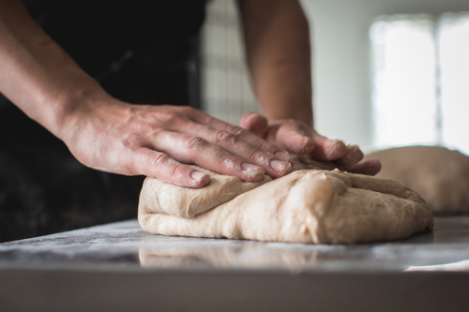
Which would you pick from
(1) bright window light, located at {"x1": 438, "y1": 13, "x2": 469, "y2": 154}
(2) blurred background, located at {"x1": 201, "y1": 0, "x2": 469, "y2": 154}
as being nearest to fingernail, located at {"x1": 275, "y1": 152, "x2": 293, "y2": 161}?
(2) blurred background, located at {"x1": 201, "y1": 0, "x2": 469, "y2": 154}

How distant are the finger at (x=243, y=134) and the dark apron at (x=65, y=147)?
82 centimetres

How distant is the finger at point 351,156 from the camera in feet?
3.54

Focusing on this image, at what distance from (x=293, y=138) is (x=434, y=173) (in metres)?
0.97

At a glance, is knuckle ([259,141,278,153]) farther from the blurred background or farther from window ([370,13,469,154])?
window ([370,13,469,154])

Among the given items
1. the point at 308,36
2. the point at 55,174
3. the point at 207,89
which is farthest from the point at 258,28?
the point at 207,89

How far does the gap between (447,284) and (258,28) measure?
1.70 meters

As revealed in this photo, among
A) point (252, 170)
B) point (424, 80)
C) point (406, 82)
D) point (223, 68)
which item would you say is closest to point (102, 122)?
point (252, 170)

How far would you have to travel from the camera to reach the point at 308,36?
6.23ft

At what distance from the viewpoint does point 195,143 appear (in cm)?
95

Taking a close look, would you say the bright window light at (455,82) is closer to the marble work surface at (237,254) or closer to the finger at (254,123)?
the finger at (254,123)

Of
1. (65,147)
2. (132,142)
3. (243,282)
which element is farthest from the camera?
(65,147)

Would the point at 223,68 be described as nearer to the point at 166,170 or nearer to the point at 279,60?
the point at 279,60

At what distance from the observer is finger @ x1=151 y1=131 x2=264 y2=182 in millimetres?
901

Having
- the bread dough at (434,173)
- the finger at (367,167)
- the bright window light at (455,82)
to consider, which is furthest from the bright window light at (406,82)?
the finger at (367,167)
